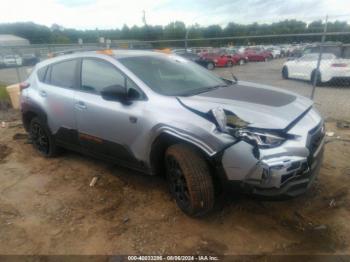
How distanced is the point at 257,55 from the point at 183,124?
32.1m

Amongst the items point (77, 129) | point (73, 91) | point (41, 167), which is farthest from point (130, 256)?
point (41, 167)

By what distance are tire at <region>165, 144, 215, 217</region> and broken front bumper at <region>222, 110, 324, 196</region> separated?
0.24 metres

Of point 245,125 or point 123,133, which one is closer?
point 245,125

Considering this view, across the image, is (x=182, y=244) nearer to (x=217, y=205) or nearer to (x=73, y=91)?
(x=217, y=205)

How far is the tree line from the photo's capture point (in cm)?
2755

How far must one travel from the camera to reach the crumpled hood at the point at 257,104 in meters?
2.95

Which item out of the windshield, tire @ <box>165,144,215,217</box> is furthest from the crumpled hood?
tire @ <box>165,144,215,217</box>

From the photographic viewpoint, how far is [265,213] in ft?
11.2

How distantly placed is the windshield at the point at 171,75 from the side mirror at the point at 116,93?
287 mm

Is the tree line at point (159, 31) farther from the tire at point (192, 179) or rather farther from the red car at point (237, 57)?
the tire at point (192, 179)

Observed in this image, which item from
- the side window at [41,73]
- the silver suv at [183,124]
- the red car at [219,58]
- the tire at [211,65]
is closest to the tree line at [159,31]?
the red car at [219,58]

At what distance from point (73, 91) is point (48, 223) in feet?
5.73

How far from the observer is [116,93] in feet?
11.4

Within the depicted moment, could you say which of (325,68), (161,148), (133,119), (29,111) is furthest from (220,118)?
(325,68)
